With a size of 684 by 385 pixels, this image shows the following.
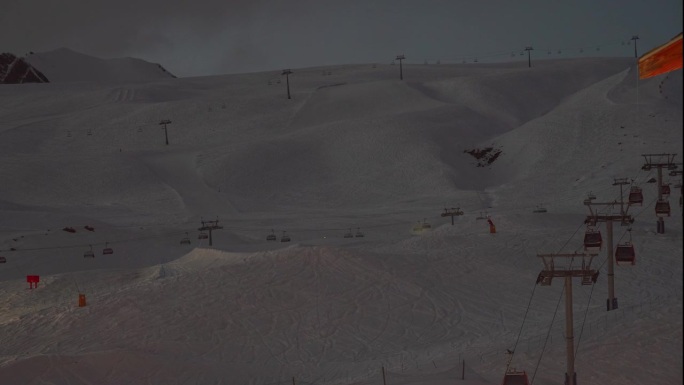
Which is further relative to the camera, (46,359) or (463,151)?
(463,151)

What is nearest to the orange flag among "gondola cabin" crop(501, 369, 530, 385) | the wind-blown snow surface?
the wind-blown snow surface

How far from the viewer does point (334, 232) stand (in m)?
63.0

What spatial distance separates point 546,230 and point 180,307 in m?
20.9

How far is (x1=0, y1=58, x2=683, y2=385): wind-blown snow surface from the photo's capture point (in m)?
28.8

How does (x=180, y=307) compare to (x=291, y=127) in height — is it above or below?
below

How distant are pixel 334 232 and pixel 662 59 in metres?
58.6

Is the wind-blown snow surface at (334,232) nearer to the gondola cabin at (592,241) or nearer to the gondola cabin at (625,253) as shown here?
the gondola cabin at (625,253)

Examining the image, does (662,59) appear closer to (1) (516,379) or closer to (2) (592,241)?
(1) (516,379)

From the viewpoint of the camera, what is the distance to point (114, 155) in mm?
99125

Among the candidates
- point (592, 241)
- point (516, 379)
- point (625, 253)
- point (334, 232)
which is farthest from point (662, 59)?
point (334, 232)

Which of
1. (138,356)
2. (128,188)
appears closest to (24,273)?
(138,356)

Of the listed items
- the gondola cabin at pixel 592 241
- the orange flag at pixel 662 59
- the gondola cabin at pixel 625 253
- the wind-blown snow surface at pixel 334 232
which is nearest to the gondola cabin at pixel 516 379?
the wind-blown snow surface at pixel 334 232

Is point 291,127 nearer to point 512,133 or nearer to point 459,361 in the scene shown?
point 512,133

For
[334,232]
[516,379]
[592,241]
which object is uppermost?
[592,241]
